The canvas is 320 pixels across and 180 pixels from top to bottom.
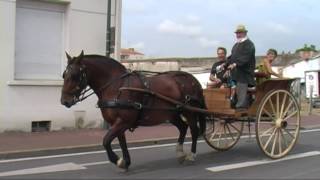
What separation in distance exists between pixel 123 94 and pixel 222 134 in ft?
11.2

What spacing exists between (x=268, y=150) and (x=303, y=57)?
114 ft

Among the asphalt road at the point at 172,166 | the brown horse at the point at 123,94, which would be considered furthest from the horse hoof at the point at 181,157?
the asphalt road at the point at 172,166

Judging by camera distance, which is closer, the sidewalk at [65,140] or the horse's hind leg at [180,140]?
the horse's hind leg at [180,140]

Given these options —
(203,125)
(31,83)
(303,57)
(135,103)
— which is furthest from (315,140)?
(303,57)

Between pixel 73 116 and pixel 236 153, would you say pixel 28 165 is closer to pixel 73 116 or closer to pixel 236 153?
pixel 236 153

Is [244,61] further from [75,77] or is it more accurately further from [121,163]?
[75,77]

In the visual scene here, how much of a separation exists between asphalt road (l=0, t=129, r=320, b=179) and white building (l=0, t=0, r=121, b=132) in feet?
12.6

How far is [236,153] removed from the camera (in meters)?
12.1

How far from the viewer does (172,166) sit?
10.5 metres

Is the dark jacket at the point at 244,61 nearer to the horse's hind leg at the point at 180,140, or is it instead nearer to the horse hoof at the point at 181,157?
the horse's hind leg at the point at 180,140

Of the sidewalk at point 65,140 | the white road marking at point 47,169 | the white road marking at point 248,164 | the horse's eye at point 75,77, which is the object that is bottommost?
the white road marking at point 47,169

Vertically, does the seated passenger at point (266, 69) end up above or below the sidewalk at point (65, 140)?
above

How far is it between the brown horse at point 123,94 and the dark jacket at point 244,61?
1163mm

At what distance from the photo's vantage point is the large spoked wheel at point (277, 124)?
11.2 m
